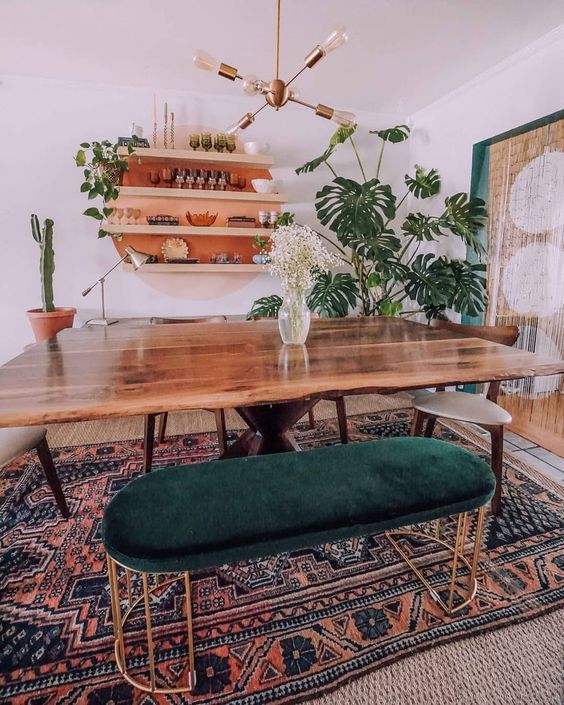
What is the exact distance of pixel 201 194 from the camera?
3.27m

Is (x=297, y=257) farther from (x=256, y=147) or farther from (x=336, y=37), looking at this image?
(x=256, y=147)

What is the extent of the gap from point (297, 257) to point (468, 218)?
1.96 metres

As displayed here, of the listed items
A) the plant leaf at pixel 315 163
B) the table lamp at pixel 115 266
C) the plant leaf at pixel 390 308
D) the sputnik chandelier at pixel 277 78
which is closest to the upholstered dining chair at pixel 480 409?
the plant leaf at pixel 390 308

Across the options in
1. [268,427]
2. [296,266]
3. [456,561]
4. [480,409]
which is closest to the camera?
[456,561]

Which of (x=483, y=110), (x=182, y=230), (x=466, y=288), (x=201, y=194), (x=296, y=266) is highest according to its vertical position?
(x=483, y=110)

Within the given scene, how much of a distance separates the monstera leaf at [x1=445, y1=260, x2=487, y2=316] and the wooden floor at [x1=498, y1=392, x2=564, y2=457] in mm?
689

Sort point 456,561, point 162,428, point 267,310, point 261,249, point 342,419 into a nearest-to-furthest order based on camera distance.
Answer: point 456,561, point 342,419, point 162,428, point 267,310, point 261,249

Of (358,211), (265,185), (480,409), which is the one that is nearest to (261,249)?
(265,185)

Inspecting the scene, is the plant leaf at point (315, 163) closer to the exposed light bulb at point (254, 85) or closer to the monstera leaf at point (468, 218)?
the monstera leaf at point (468, 218)

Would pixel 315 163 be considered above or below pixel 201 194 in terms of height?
above

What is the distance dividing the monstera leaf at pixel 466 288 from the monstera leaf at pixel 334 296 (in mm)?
712

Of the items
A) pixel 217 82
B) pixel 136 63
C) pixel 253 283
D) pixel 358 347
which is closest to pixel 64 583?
pixel 358 347

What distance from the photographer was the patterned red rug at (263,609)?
114 cm

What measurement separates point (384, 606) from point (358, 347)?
35.8 inches
